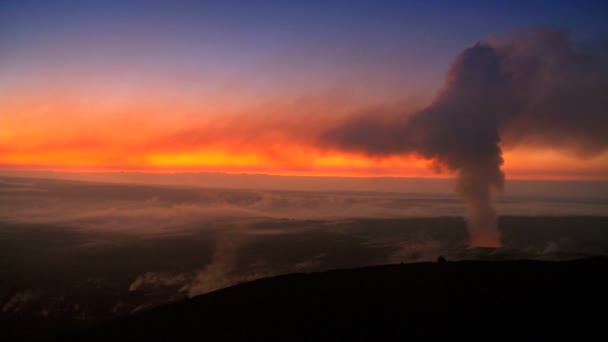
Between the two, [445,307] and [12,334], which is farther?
[12,334]

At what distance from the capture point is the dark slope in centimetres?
2422

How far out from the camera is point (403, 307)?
94.4 ft

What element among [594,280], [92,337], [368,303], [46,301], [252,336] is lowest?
[46,301]

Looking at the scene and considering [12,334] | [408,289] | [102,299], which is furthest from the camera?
[102,299]

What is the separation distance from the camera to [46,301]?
186875mm

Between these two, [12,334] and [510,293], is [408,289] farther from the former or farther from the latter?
[12,334]

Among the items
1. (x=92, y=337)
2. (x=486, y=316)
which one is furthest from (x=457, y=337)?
(x=92, y=337)

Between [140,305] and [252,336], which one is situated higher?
[252,336]

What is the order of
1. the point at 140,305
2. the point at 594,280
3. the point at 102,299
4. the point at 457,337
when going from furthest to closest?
the point at 102,299 → the point at 140,305 → the point at 594,280 → the point at 457,337

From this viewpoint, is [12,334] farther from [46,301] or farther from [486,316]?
[486,316]

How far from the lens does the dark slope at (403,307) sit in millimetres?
24219

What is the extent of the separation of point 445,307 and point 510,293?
6192 mm

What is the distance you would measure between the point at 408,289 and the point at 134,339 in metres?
25.0

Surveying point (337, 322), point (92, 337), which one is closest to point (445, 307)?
point (337, 322)
